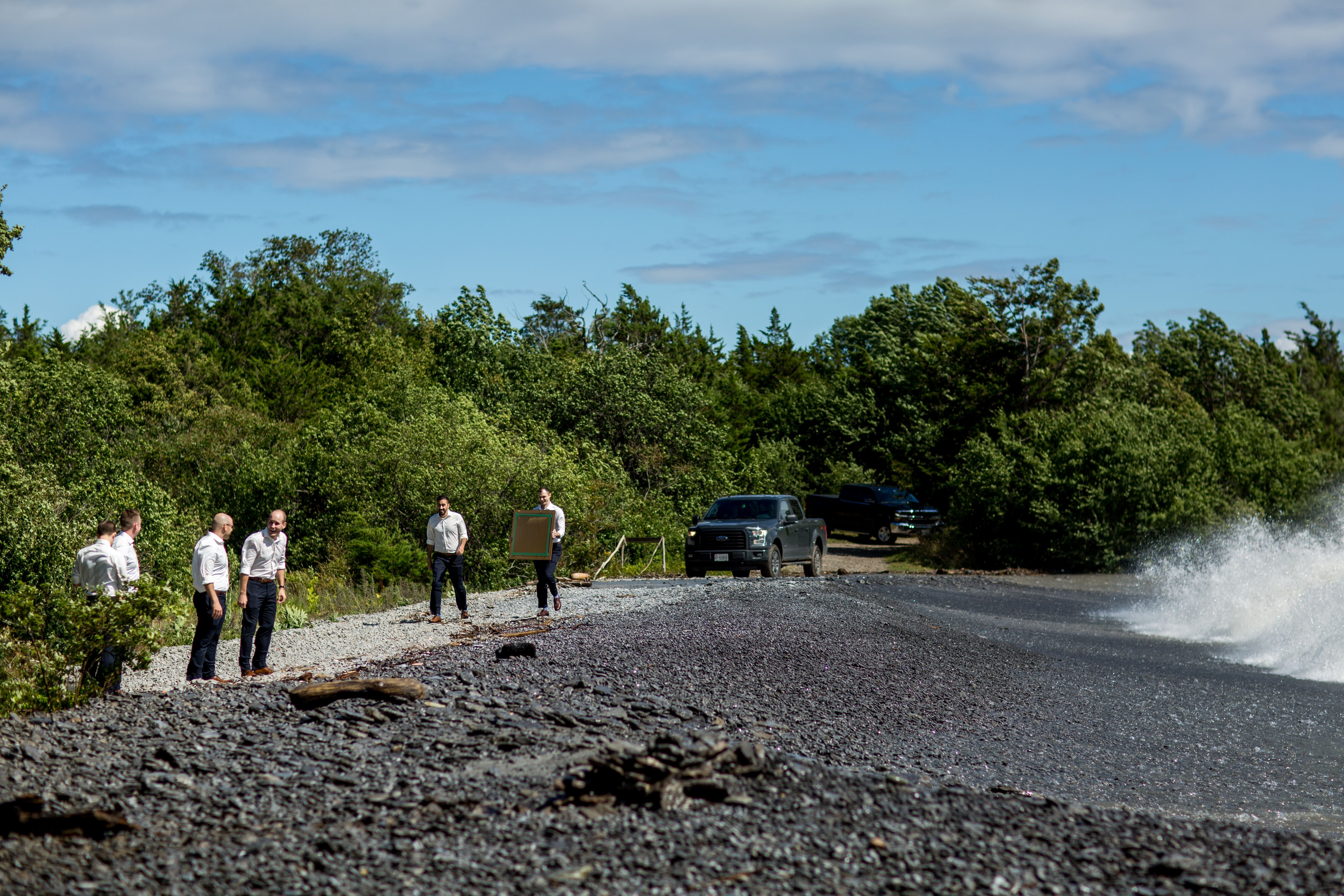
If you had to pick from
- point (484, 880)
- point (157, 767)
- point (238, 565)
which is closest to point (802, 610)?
point (157, 767)

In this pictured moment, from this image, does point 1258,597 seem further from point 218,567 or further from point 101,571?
point 101,571

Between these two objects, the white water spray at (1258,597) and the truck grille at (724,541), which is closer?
the white water spray at (1258,597)

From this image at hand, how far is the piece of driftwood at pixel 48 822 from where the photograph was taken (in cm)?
643

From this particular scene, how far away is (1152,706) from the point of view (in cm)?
1455

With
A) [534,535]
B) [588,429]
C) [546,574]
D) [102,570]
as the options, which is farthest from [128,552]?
[588,429]

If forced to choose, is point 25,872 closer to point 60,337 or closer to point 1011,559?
point 1011,559

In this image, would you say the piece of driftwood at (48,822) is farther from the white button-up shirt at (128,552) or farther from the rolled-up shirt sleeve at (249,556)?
the rolled-up shirt sleeve at (249,556)

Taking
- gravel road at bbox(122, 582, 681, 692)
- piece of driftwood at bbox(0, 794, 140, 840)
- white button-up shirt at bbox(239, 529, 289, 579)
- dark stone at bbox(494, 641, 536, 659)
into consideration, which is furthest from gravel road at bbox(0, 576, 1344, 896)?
white button-up shirt at bbox(239, 529, 289, 579)

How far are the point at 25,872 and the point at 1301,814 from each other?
9.07m

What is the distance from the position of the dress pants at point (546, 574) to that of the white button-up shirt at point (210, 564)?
20.7ft

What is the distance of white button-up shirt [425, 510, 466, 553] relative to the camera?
55.0ft

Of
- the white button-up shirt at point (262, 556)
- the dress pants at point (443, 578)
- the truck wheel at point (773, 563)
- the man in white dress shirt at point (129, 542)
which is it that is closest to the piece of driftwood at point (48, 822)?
the man in white dress shirt at point (129, 542)

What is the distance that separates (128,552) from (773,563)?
17.1m

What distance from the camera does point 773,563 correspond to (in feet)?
87.5
